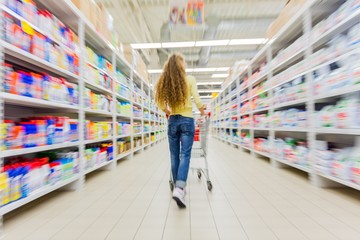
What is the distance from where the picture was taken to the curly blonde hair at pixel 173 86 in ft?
6.23

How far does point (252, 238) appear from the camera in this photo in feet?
4.18

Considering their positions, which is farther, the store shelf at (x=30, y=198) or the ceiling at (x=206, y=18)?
the ceiling at (x=206, y=18)

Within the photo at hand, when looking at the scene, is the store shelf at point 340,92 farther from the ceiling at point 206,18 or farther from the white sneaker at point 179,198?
the ceiling at point 206,18

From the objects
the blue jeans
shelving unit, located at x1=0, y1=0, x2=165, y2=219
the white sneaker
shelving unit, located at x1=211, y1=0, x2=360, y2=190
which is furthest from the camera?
shelving unit, located at x1=211, y1=0, x2=360, y2=190

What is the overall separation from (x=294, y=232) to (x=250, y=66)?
4.17 m

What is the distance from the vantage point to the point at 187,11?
14.3 feet

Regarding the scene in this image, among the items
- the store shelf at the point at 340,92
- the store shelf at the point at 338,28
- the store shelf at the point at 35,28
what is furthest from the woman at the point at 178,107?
the store shelf at the point at 338,28

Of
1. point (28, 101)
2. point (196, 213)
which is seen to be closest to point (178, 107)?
point (196, 213)

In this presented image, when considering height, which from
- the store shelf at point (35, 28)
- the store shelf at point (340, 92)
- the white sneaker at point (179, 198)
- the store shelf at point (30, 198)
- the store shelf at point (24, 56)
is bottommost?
the white sneaker at point (179, 198)

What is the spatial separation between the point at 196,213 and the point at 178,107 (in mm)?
943

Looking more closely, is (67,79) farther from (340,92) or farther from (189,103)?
(340,92)

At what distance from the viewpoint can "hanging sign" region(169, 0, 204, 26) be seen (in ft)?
14.0

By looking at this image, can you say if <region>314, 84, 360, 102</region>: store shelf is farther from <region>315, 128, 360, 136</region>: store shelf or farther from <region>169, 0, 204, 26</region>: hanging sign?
<region>169, 0, 204, 26</region>: hanging sign

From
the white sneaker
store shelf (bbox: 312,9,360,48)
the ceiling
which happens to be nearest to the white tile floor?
the white sneaker
